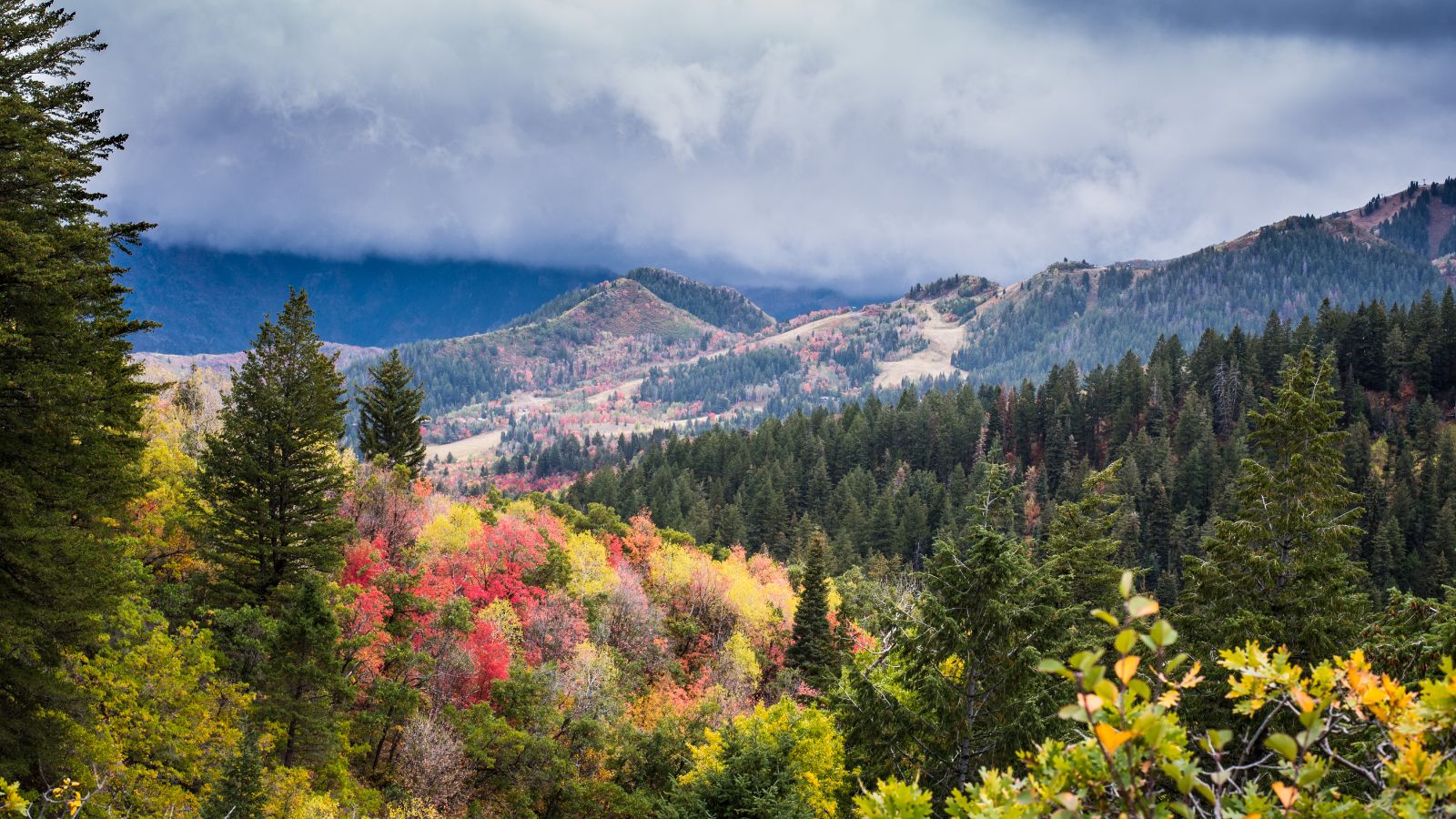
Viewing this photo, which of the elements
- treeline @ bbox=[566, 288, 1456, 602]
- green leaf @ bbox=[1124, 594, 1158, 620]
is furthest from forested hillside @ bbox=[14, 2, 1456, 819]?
treeline @ bbox=[566, 288, 1456, 602]

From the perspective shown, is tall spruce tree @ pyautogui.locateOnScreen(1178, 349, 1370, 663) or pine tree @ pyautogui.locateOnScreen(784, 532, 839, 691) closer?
tall spruce tree @ pyautogui.locateOnScreen(1178, 349, 1370, 663)

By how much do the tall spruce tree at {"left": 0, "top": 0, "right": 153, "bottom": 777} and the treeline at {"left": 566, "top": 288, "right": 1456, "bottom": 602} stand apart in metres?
82.6

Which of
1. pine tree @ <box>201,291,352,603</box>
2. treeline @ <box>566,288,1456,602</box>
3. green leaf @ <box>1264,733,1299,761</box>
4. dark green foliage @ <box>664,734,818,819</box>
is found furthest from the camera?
treeline @ <box>566,288,1456,602</box>

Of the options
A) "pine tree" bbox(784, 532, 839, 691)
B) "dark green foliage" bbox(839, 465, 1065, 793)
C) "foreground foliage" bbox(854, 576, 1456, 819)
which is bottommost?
"pine tree" bbox(784, 532, 839, 691)

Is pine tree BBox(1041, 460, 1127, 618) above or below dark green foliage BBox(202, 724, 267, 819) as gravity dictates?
above

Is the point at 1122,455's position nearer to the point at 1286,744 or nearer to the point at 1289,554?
the point at 1289,554

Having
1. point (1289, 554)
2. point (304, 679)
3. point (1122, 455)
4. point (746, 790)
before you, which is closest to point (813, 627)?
point (746, 790)

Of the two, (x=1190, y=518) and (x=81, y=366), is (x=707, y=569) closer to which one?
(x=81, y=366)

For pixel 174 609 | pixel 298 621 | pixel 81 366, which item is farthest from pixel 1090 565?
pixel 174 609

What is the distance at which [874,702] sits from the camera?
766 inches

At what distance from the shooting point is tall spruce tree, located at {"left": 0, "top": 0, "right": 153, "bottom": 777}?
14414 millimetres

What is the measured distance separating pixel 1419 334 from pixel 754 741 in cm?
13186

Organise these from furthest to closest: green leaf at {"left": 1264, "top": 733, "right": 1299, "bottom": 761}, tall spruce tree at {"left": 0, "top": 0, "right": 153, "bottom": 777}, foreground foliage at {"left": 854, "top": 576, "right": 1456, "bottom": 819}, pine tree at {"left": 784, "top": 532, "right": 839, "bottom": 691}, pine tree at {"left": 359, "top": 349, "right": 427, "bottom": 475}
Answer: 1. pine tree at {"left": 359, "top": 349, "right": 427, "bottom": 475}
2. pine tree at {"left": 784, "top": 532, "right": 839, "bottom": 691}
3. tall spruce tree at {"left": 0, "top": 0, "right": 153, "bottom": 777}
4. foreground foliage at {"left": 854, "top": 576, "right": 1456, "bottom": 819}
5. green leaf at {"left": 1264, "top": 733, "right": 1299, "bottom": 761}

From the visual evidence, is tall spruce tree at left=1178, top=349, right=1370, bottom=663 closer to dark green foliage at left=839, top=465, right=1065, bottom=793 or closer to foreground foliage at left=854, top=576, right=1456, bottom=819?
dark green foliage at left=839, top=465, right=1065, bottom=793
